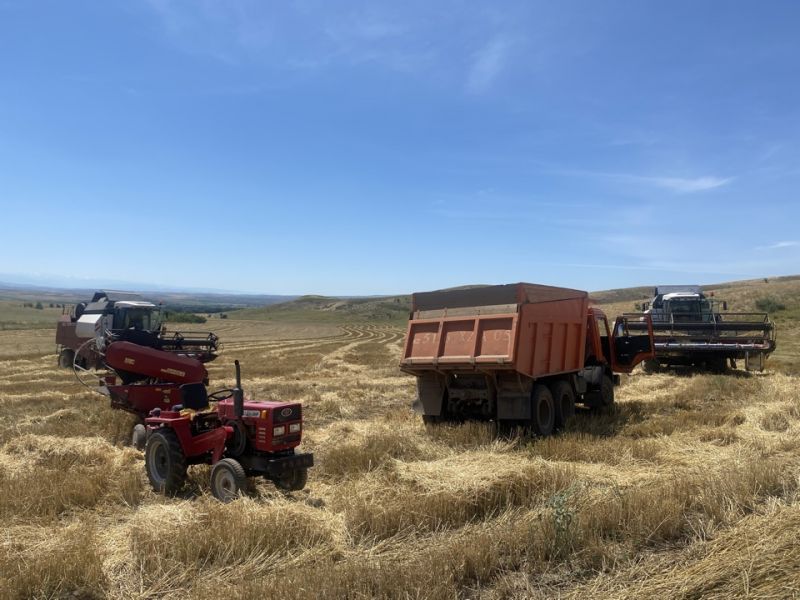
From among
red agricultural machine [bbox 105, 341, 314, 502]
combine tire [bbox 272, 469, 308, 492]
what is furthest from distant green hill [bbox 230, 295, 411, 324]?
combine tire [bbox 272, 469, 308, 492]

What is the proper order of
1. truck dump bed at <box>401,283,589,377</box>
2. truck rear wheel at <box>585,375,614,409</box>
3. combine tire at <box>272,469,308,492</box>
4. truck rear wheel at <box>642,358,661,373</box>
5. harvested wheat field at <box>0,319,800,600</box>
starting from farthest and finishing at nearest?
truck rear wheel at <box>642,358,661,373</box> → truck rear wheel at <box>585,375,614,409</box> → truck dump bed at <box>401,283,589,377</box> → combine tire at <box>272,469,308,492</box> → harvested wheat field at <box>0,319,800,600</box>

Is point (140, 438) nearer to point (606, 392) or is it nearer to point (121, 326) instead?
point (606, 392)

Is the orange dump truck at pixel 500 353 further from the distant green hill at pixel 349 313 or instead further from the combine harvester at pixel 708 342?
the distant green hill at pixel 349 313

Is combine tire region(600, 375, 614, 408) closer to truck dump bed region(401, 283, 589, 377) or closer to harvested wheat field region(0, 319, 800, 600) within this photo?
truck dump bed region(401, 283, 589, 377)

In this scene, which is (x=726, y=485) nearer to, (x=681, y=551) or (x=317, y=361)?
(x=681, y=551)

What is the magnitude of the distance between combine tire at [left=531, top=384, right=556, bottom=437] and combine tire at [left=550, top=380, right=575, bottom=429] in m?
0.24

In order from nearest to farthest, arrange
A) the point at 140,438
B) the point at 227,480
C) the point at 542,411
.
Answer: the point at 227,480
the point at 140,438
the point at 542,411

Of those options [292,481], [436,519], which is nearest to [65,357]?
[292,481]

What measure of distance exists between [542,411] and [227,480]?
565 cm

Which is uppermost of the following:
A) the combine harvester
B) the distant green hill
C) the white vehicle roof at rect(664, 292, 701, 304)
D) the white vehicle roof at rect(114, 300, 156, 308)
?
the white vehicle roof at rect(664, 292, 701, 304)

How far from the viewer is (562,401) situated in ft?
37.8

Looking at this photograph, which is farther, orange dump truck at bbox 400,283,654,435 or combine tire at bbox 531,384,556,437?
combine tire at bbox 531,384,556,437

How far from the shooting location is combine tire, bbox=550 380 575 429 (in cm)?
1112

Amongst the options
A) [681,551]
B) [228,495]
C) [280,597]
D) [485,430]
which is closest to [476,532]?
[681,551]
